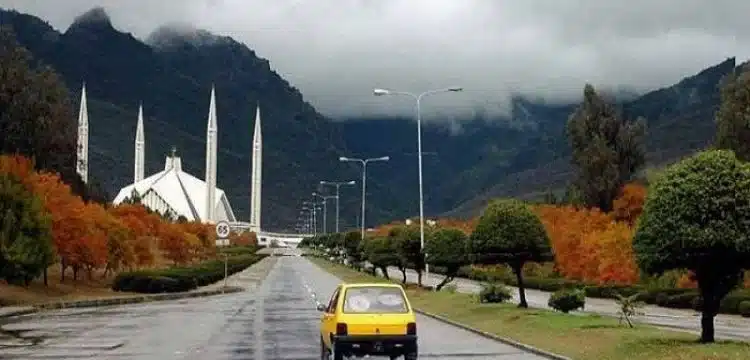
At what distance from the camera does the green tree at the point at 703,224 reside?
20.1 meters

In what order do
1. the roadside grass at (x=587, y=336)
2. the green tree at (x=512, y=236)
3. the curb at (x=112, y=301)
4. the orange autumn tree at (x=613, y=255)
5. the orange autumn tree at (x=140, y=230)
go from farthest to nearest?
the orange autumn tree at (x=140, y=230) → the orange autumn tree at (x=613, y=255) → the curb at (x=112, y=301) → the green tree at (x=512, y=236) → the roadside grass at (x=587, y=336)

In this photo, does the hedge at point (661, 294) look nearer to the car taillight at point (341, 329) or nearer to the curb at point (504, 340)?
the curb at point (504, 340)

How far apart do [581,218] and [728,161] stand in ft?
188

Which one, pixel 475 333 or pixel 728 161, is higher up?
pixel 728 161

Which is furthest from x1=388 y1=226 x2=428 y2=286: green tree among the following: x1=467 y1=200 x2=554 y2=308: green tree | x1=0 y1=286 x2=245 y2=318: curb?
x1=467 y1=200 x2=554 y2=308: green tree

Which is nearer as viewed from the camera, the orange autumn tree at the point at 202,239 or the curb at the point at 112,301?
the curb at the point at 112,301

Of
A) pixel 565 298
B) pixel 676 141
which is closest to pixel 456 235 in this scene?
pixel 565 298

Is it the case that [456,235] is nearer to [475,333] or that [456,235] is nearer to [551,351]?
[475,333]

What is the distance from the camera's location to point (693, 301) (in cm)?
5150

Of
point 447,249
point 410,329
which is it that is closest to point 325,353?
point 410,329

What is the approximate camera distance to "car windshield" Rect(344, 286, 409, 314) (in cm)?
2102

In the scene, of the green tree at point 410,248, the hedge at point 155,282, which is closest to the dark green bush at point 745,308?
the green tree at point 410,248

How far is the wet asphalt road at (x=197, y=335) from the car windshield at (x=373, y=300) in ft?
7.23

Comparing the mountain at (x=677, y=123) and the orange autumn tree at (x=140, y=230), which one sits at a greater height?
the mountain at (x=677, y=123)
